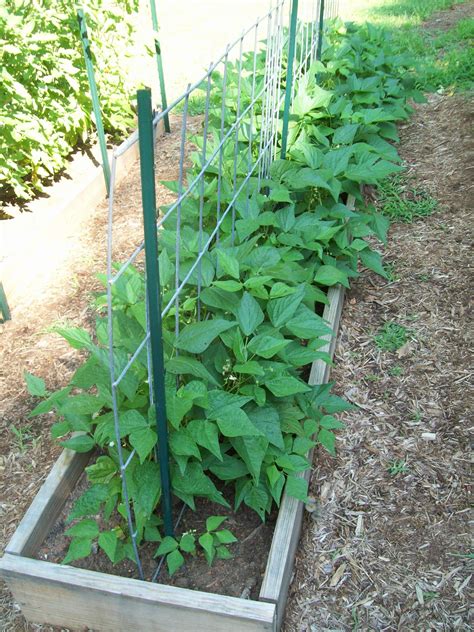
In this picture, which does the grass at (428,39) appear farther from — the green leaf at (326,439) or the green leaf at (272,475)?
the green leaf at (272,475)

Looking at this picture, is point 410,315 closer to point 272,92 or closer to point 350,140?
point 350,140

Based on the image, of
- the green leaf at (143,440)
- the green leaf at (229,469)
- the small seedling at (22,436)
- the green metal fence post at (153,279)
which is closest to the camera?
the green metal fence post at (153,279)

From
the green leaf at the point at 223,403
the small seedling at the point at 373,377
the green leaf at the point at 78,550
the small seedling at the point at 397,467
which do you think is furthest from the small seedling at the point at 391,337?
Answer: the green leaf at the point at 78,550

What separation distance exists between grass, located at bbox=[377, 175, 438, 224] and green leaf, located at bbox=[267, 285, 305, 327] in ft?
6.12

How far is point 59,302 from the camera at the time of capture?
140 inches

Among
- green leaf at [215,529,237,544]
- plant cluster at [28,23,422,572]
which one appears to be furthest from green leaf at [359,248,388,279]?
green leaf at [215,529,237,544]

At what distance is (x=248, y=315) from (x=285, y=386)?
0.96ft

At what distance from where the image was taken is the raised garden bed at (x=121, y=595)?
1.81 m

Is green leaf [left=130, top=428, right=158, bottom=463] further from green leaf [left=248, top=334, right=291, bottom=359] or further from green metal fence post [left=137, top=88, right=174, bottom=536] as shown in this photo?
green leaf [left=248, top=334, right=291, bottom=359]

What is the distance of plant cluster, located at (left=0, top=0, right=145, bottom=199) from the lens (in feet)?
12.0

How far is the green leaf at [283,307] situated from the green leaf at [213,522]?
0.73 metres

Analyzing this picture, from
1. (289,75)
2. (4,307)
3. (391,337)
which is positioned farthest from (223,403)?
(289,75)

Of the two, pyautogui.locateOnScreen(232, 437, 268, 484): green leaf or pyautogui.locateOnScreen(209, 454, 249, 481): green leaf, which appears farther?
pyautogui.locateOnScreen(209, 454, 249, 481): green leaf

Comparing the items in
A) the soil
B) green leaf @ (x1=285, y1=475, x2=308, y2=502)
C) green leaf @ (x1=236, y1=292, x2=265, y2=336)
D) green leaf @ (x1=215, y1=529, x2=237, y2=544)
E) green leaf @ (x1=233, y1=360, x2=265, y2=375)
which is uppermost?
green leaf @ (x1=236, y1=292, x2=265, y2=336)
